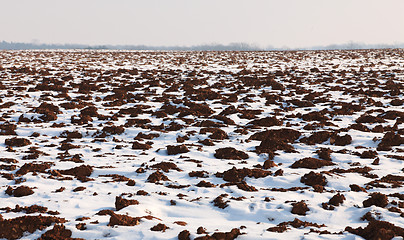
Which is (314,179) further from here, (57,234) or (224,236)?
(57,234)

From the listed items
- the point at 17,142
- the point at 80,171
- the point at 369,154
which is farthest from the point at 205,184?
the point at 17,142

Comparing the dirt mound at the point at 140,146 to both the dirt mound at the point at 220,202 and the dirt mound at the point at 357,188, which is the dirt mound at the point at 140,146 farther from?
the dirt mound at the point at 357,188

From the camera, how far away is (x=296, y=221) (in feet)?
16.4

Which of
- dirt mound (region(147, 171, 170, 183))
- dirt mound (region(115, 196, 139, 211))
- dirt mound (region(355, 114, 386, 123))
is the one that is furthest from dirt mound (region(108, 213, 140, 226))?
dirt mound (region(355, 114, 386, 123))

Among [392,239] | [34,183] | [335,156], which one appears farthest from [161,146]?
[392,239]

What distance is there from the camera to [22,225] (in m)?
4.70

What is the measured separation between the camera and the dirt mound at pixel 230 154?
850cm

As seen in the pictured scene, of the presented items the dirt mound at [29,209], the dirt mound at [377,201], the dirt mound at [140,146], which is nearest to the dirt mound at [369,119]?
the dirt mound at [377,201]

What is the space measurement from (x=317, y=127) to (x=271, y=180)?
15.5 ft

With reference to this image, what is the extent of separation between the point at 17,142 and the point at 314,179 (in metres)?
8.26

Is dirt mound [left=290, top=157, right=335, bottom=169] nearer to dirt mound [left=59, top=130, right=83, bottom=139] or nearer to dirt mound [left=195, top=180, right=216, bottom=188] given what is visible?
dirt mound [left=195, top=180, right=216, bottom=188]

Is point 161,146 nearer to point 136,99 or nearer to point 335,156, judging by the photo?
point 335,156

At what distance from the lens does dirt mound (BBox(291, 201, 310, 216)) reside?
17.6 feet

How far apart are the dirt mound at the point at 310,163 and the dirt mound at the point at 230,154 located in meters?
1.37
